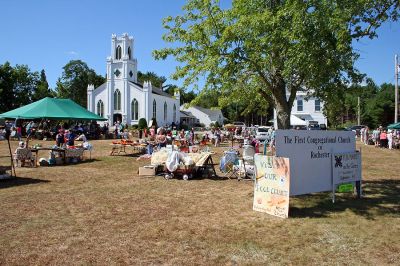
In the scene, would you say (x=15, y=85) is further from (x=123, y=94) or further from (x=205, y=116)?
(x=205, y=116)

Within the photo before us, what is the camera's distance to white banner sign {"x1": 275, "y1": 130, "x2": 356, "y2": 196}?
8.16m

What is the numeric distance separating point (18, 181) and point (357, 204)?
963 centimetres

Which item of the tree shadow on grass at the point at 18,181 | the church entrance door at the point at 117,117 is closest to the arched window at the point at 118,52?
the church entrance door at the point at 117,117

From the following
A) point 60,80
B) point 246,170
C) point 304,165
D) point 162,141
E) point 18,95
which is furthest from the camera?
point 60,80

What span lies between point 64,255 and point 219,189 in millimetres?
5932

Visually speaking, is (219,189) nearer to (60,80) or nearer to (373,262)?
(373,262)

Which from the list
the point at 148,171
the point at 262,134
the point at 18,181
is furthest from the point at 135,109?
the point at 18,181

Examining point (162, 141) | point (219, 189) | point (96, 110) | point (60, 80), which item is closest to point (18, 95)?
point (96, 110)

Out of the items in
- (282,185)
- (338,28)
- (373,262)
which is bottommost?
(373,262)

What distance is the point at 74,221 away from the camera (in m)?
7.09

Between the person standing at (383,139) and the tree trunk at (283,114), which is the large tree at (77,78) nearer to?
the person standing at (383,139)

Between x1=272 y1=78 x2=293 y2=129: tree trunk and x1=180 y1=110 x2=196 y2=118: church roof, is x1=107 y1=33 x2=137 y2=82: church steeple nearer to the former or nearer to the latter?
x1=180 y1=110 x2=196 y2=118: church roof

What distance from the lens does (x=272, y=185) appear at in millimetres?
7953

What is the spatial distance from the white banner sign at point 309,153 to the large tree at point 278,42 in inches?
75.1
